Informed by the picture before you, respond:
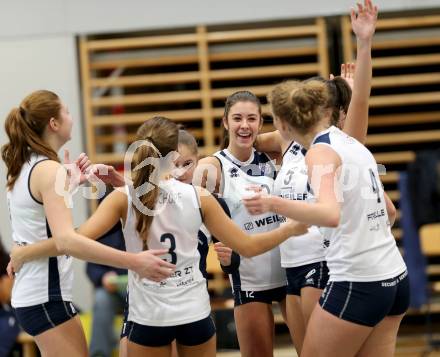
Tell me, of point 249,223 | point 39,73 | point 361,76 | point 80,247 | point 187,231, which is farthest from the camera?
point 39,73

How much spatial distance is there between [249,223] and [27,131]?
1.18 m

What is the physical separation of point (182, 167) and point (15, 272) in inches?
36.2

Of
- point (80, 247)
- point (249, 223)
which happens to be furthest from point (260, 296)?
point (80, 247)

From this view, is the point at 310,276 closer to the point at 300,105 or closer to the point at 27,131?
the point at 300,105

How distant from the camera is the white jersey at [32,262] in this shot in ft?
11.6

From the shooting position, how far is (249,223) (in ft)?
13.5

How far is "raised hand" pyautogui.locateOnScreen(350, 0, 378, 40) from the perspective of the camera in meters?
3.60

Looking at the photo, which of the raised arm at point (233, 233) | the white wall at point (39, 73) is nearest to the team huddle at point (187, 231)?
the raised arm at point (233, 233)

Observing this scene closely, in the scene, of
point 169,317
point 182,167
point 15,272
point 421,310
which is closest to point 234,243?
point 169,317

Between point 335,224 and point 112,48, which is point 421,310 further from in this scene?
point 335,224

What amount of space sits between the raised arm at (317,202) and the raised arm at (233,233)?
0.83 feet

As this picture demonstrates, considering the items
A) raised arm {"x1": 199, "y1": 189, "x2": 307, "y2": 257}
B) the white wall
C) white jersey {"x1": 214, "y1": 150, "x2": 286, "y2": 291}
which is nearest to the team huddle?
raised arm {"x1": 199, "y1": 189, "x2": 307, "y2": 257}

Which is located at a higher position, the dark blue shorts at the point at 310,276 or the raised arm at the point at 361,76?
the raised arm at the point at 361,76

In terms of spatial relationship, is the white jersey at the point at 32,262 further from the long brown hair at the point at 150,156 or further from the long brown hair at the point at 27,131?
the long brown hair at the point at 150,156
